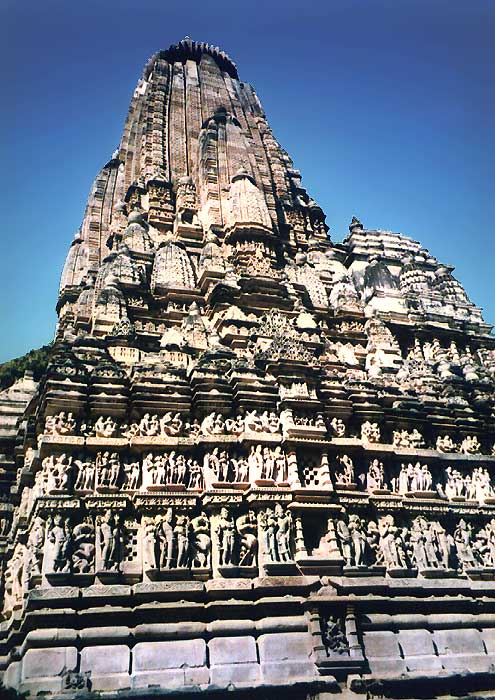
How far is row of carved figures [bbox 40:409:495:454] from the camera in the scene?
11.0 metres

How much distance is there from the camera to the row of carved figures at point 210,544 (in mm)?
9812

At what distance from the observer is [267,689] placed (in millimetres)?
9234

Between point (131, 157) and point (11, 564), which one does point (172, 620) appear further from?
point (131, 157)

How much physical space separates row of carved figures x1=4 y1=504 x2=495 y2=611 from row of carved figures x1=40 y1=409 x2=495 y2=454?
157 centimetres

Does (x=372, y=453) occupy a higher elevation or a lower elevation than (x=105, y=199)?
lower

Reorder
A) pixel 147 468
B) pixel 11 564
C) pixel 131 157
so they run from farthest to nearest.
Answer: pixel 131 157 → pixel 11 564 → pixel 147 468

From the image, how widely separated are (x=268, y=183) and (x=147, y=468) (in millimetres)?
16124

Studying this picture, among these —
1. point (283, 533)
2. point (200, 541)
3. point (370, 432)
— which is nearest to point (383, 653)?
point (283, 533)

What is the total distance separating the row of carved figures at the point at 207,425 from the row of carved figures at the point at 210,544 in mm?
1574

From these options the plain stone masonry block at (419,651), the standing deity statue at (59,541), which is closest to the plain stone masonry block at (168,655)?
the standing deity statue at (59,541)

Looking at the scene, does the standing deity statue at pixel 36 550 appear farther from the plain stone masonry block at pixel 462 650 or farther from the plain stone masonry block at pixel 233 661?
the plain stone masonry block at pixel 462 650

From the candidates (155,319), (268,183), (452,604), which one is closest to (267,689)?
(452,604)

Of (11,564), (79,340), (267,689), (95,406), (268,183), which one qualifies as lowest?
(267,689)

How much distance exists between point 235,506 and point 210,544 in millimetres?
838
